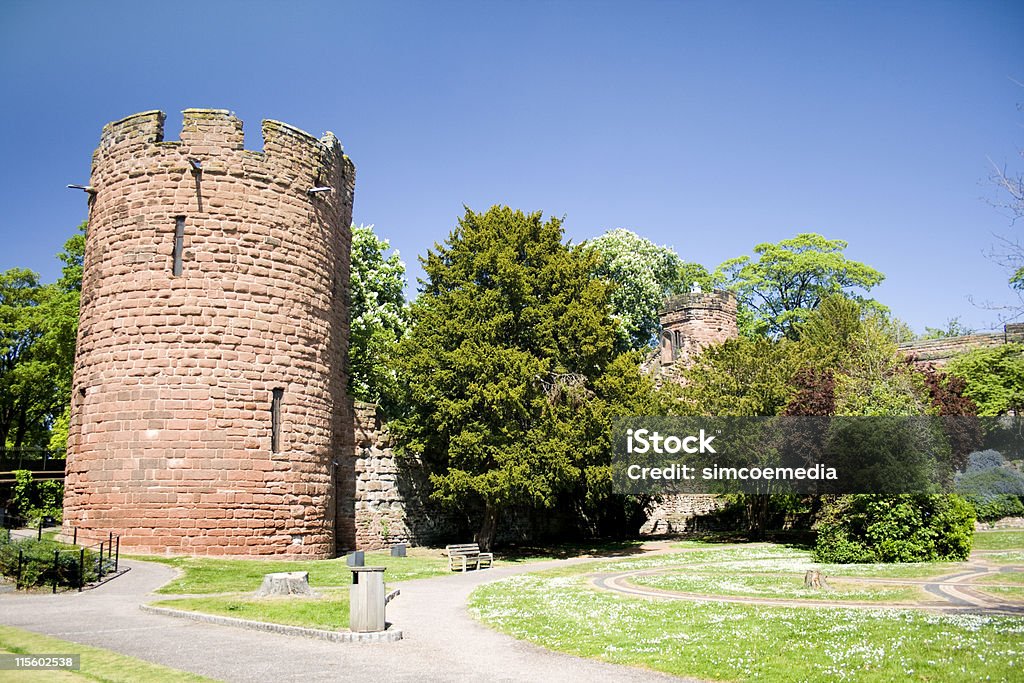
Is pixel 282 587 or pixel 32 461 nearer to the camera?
pixel 282 587

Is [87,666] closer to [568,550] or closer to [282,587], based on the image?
[282,587]

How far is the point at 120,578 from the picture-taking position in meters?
14.9

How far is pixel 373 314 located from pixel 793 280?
3137 cm

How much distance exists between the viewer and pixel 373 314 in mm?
33375

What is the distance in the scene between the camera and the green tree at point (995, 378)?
33.3 meters

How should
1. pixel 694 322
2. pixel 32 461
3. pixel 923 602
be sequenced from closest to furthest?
pixel 923 602 → pixel 32 461 → pixel 694 322

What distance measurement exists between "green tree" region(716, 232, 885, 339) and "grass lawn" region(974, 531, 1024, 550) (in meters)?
25.2

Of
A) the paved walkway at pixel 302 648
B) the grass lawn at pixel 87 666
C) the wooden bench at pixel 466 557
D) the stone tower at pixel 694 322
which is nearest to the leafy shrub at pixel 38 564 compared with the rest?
the paved walkway at pixel 302 648

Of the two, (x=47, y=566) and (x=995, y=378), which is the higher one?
(x=995, y=378)

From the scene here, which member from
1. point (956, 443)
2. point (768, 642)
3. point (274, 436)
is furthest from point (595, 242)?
point (768, 642)

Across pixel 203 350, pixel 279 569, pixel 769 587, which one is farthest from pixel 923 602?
pixel 203 350

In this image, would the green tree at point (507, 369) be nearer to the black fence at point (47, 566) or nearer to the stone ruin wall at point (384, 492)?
the stone ruin wall at point (384, 492)

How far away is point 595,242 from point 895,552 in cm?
3116

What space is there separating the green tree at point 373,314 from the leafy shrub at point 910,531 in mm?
15089
